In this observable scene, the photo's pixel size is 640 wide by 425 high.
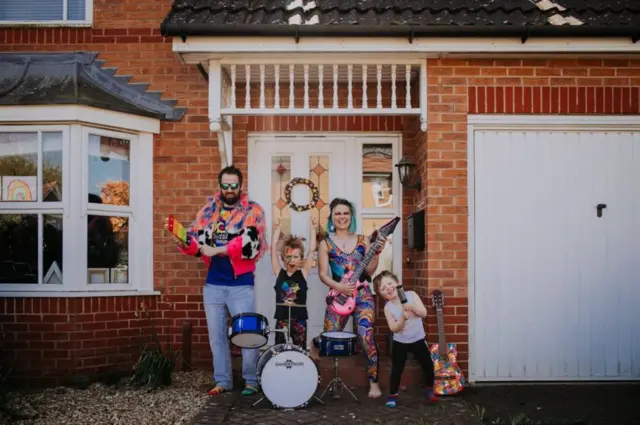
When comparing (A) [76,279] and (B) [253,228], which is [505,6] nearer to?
(B) [253,228]

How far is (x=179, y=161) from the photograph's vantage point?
301 inches

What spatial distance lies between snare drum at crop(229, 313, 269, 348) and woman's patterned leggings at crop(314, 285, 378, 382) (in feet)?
2.60

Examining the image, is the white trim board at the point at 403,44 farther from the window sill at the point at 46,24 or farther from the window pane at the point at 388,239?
the window pane at the point at 388,239

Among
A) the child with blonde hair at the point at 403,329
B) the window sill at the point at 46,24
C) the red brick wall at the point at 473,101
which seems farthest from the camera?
the window sill at the point at 46,24

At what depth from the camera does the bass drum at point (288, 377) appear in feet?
18.6

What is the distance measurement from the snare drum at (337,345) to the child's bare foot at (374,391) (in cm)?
57

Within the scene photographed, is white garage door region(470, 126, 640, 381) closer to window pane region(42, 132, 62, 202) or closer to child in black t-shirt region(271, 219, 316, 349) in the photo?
child in black t-shirt region(271, 219, 316, 349)

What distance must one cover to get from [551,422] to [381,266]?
283 centimetres

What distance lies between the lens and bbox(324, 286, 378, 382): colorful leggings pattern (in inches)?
251

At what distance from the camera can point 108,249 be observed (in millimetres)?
7371

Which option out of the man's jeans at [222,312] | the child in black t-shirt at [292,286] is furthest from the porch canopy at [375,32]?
the man's jeans at [222,312]

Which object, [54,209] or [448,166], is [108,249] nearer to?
[54,209]

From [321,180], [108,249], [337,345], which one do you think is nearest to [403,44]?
[321,180]

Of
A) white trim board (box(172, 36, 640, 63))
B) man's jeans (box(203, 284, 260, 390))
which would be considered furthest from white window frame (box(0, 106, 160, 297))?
white trim board (box(172, 36, 640, 63))
